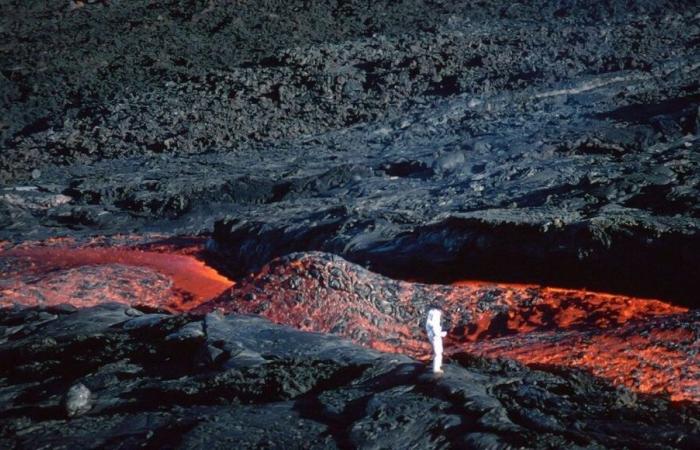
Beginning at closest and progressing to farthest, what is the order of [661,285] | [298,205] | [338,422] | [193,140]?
[338,422]
[661,285]
[298,205]
[193,140]

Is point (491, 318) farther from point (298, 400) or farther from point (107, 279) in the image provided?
point (107, 279)

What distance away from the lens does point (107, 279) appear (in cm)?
818

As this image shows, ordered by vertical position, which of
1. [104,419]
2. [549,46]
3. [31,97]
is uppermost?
[549,46]

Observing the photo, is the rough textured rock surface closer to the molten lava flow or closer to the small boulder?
the molten lava flow

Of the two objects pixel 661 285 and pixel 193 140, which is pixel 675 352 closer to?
pixel 661 285

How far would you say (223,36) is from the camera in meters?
18.7

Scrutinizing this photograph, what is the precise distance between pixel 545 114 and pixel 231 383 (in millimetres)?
9858

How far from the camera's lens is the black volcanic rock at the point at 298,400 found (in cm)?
303

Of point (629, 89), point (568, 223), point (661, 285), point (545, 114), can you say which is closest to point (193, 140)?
point (545, 114)

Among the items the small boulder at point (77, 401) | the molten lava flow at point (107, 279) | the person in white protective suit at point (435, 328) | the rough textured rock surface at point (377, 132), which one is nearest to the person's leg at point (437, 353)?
the person in white protective suit at point (435, 328)

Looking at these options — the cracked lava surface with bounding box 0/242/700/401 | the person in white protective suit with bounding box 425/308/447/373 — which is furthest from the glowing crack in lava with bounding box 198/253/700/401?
the person in white protective suit with bounding box 425/308/447/373

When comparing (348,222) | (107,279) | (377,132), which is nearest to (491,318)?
(348,222)

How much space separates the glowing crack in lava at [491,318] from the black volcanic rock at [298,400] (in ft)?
1.81

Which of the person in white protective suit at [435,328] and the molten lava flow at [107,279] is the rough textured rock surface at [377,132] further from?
the person in white protective suit at [435,328]
